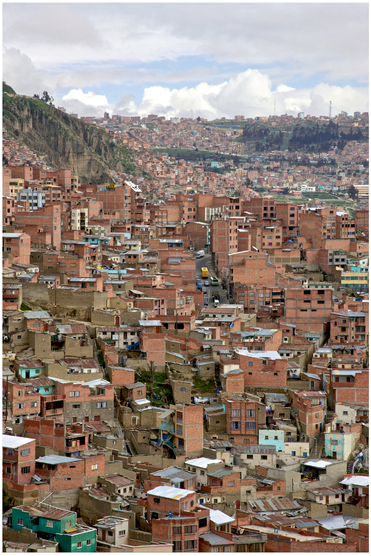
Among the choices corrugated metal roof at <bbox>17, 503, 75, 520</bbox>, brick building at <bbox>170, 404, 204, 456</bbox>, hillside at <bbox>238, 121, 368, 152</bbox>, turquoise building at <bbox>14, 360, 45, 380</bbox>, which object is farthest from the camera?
hillside at <bbox>238, 121, 368, 152</bbox>

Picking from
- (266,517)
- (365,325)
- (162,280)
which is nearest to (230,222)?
(162,280)

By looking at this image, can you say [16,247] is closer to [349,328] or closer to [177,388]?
[177,388]

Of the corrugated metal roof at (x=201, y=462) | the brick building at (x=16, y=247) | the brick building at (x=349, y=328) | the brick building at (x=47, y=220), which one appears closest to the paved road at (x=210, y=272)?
the brick building at (x=349, y=328)

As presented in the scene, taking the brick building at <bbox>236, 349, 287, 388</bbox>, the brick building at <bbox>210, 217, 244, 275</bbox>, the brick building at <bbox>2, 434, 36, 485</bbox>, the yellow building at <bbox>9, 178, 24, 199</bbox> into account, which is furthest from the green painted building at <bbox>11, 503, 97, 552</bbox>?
the yellow building at <bbox>9, 178, 24, 199</bbox>

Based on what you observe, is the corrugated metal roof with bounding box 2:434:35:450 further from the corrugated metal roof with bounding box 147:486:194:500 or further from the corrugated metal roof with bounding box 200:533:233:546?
the corrugated metal roof with bounding box 200:533:233:546

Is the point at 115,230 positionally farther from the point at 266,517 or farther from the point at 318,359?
the point at 266,517

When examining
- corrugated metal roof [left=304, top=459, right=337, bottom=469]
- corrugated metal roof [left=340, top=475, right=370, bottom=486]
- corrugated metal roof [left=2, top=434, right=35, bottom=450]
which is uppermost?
corrugated metal roof [left=2, top=434, right=35, bottom=450]
